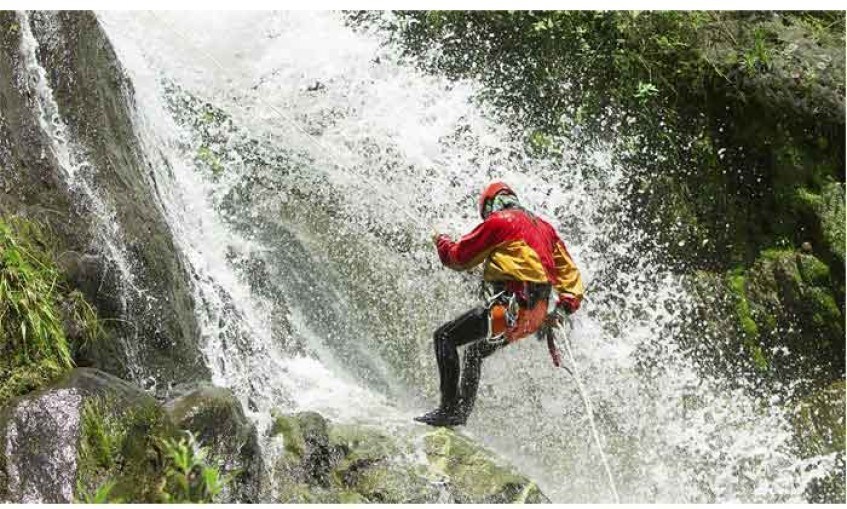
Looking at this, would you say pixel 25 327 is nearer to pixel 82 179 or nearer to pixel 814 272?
pixel 82 179

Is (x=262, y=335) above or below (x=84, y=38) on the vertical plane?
below

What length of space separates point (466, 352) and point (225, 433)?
5.42ft

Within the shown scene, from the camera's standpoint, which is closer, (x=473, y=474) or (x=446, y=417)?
(x=473, y=474)

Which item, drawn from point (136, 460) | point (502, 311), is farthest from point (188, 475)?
point (502, 311)

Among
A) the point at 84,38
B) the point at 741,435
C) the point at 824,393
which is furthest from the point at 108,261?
the point at 824,393

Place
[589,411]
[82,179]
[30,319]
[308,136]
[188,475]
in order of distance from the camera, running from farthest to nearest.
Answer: [308,136], [589,411], [82,179], [30,319], [188,475]

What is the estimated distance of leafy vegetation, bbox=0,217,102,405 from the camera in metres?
5.23

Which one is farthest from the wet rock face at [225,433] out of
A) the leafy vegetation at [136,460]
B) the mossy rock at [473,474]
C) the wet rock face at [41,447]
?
the mossy rock at [473,474]

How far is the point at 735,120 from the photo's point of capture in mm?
8312

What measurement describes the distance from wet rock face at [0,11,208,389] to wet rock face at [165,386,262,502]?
2.76 ft

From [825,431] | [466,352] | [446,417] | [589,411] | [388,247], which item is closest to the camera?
[466,352]

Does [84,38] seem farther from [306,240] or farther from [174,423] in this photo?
[174,423]

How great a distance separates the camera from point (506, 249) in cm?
564

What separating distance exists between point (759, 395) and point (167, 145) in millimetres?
5670
